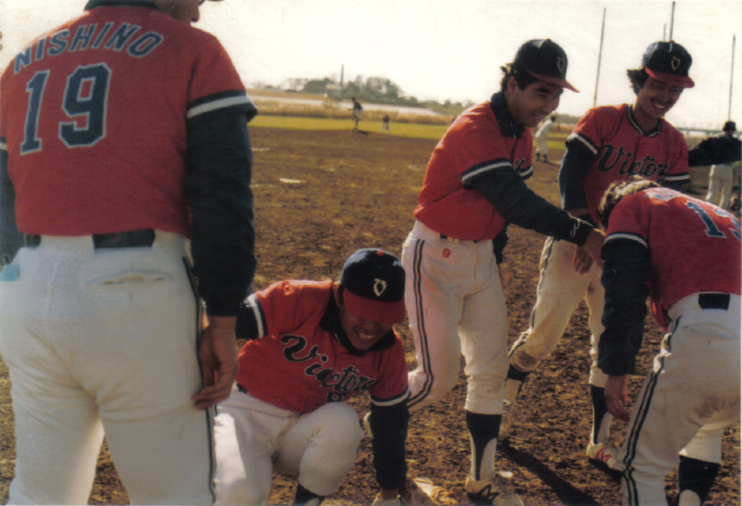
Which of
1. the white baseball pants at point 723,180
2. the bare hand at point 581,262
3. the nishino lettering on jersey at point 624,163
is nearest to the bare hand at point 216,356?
the bare hand at point 581,262

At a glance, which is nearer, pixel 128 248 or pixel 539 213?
pixel 128 248

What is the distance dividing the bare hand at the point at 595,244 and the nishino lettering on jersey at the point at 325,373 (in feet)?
3.90

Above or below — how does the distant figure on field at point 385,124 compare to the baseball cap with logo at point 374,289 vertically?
above

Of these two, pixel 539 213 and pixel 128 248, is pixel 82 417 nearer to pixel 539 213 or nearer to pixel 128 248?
pixel 128 248

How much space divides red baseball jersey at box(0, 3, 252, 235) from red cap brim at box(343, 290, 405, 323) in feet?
3.04

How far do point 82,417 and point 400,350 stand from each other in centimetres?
141

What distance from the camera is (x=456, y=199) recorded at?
3.20 meters

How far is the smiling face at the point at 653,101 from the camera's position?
3574mm

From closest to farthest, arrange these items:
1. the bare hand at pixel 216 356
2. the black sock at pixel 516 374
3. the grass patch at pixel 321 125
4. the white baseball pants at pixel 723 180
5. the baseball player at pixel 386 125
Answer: the bare hand at pixel 216 356, the black sock at pixel 516 374, the white baseball pants at pixel 723 180, the grass patch at pixel 321 125, the baseball player at pixel 386 125

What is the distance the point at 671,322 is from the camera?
2537mm

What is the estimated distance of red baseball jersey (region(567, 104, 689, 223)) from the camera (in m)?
3.74

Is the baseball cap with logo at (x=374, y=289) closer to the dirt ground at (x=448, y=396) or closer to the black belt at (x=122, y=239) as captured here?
the black belt at (x=122, y=239)

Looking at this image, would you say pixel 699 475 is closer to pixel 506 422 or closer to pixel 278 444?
pixel 506 422

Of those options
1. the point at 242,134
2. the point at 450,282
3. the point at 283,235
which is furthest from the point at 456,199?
the point at 283,235
